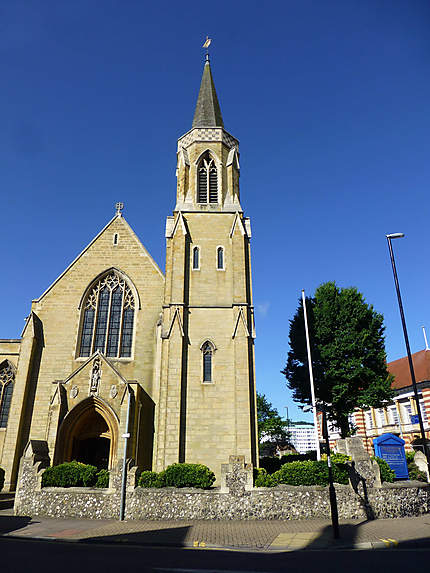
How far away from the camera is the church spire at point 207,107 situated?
32.0 m

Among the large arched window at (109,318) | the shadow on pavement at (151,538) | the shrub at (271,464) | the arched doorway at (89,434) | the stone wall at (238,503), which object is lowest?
the shadow on pavement at (151,538)

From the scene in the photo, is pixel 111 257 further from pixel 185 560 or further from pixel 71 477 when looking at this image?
pixel 185 560

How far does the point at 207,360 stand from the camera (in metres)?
24.0

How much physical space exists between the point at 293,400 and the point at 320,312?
282 inches

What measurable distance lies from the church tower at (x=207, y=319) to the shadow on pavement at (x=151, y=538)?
8390 millimetres

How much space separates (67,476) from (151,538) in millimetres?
6055

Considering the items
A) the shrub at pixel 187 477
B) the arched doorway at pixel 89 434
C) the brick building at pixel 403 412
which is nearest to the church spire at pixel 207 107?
the arched doorway at pixel 89 434

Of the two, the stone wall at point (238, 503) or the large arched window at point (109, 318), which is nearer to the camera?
the stone wall at point (238, 503)

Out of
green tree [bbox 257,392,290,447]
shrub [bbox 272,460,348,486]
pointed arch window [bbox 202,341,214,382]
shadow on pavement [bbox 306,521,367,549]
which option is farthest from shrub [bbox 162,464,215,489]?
green tree [bbox 257,392,290,447]

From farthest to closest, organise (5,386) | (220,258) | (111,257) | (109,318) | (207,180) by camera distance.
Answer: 1. (207,180)
2. (111,257)
3. (220,258)
4. (109,318)
5. (5,386)

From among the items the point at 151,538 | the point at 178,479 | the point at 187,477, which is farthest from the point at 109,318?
the point at 151,538

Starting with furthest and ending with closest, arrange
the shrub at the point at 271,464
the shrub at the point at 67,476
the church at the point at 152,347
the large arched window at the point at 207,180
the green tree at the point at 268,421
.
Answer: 1. the green tree at the point at 268,421
2. the large arched window at the point at 207,180
3. the shrub at the point at 271,464
4. the church at the point at 152,347
5. the shrub at the point at 67,476

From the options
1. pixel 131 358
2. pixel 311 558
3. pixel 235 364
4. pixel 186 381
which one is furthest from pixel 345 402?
pixel 311 558

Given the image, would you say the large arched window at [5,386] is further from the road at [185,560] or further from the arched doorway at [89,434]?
the road at [185,560]
